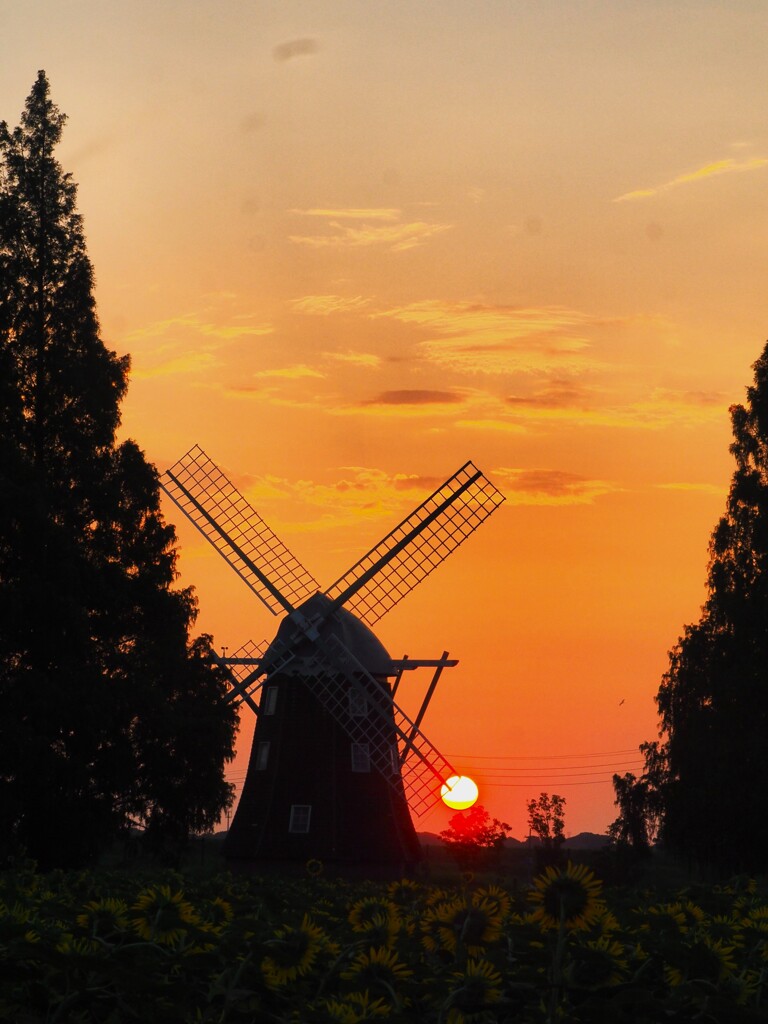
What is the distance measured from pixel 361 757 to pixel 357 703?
5.59 ft

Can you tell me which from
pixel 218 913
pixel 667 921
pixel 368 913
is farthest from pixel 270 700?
pixel 368 913

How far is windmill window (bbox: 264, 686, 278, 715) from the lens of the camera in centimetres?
4125

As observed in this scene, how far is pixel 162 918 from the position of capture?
561 cm

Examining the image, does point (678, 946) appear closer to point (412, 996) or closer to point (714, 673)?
point (412, 996)

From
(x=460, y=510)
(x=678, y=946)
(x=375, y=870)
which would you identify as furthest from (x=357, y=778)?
(x=678, y=946)

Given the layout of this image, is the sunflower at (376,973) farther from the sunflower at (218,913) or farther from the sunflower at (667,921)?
the sunflower at (667,921)

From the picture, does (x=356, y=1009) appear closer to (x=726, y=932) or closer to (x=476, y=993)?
(x=476, y=993)

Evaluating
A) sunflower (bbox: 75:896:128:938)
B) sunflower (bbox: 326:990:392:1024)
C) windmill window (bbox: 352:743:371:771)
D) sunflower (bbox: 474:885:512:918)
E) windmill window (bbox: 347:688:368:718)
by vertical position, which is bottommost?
sunflower (bbox: 326:990:392:1024)

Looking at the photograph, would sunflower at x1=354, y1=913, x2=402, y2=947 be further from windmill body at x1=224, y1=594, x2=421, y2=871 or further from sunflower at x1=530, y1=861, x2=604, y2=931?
windmill body at x1=224, y1=594, x2=421, y2=871

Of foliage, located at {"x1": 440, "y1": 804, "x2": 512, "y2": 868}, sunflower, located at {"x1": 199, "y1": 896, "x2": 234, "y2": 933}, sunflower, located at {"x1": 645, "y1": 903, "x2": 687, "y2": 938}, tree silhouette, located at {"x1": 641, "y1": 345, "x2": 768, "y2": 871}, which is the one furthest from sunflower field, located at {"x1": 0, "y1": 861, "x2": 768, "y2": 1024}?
foliage, located at {"x1": 440, "y1": 804, "x2": 512, "y2": 868}

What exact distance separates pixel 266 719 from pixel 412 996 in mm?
36859

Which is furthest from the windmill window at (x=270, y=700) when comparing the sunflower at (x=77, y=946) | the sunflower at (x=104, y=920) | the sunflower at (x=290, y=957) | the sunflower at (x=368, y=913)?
the sunflower at (x=290, y=957)

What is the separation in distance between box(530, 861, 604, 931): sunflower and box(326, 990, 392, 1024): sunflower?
665mm

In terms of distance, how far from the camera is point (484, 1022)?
5.07 meters
